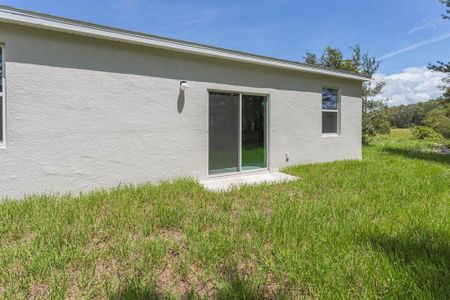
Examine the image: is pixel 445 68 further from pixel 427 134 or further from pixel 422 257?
pixel 422 257

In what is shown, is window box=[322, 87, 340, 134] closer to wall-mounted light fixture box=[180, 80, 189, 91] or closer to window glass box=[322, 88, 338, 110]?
window glass box=[322, 88, 338, 110]

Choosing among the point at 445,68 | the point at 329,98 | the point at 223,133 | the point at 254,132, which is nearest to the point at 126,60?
the point at 223,133

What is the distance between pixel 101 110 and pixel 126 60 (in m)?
1.19

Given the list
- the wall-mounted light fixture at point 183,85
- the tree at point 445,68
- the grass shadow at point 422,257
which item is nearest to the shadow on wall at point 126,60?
the wall-mounted light fixture at point 183,85

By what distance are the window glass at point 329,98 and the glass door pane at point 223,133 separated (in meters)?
3.57

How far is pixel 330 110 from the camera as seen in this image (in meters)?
9.22

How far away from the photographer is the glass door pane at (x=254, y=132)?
24.1ft

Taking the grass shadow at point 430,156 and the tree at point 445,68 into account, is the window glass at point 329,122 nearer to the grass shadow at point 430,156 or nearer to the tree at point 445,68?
the grass shadow at point 430,156

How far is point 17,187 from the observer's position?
15.4ft

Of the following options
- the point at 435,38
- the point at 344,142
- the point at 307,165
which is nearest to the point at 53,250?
the point at 307,165

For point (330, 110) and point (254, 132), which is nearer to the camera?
point (254, 132)

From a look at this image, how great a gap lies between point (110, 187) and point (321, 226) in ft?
13.6

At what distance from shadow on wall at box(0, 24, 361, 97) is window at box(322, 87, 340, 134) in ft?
5.72

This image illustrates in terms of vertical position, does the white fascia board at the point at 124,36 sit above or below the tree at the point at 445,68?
below
